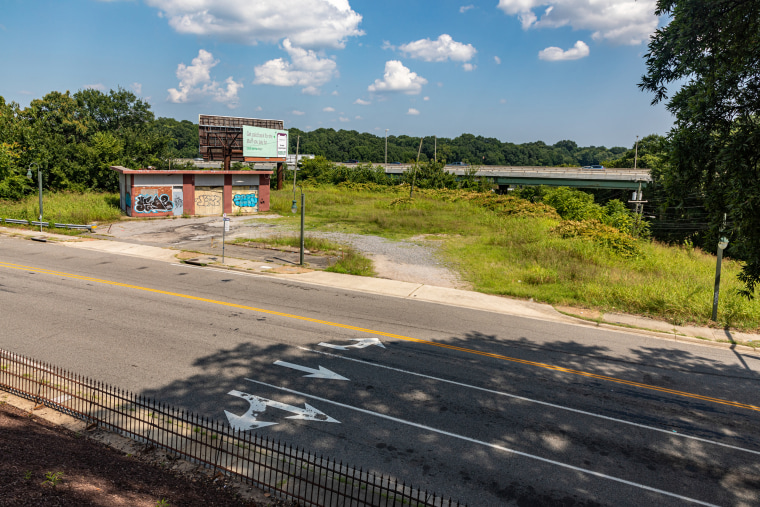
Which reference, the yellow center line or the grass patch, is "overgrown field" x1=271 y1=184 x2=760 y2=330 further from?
the grass patch

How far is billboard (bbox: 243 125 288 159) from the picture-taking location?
52.6 metres

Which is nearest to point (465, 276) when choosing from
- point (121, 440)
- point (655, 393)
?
point (655, 393)

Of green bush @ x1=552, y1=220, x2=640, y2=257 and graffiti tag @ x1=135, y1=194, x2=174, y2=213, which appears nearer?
green bush @ x1=552, y1=220, x2=640, y2=257

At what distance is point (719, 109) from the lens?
28.4ft

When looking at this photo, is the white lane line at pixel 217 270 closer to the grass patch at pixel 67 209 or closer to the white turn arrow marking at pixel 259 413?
the white turn arrow marking at pixel 259 413

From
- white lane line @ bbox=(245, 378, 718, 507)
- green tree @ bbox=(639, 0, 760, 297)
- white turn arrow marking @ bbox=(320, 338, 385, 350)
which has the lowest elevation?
white lane line @ bbox=(245, 378, 718, 507)

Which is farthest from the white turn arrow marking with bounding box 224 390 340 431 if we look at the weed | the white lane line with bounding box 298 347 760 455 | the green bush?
the green bush

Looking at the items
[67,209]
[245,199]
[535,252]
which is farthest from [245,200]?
[535,252]

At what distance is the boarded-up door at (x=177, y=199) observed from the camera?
38.2 metres

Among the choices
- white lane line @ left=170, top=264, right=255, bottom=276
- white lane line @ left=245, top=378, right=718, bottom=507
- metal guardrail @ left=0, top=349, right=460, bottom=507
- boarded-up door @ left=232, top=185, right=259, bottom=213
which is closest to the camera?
metal guardrail @ left=0, top=349, right=460, bottom=507

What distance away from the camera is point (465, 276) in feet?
71.6

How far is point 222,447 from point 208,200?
35.6 meters

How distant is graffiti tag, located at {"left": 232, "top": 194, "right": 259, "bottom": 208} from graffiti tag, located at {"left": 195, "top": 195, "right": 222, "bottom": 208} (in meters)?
1.37

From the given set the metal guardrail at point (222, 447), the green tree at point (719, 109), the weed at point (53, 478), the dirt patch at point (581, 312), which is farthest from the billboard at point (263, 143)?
the weed at point (53, 478)
